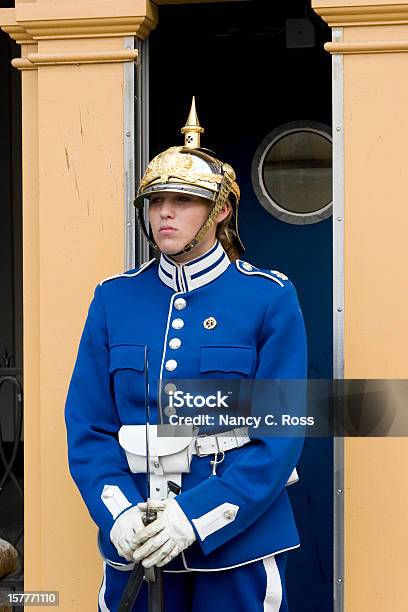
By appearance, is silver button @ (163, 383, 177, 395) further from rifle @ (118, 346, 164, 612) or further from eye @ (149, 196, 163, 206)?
eye @ (149, 196, 163, 206)

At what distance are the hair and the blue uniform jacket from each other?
0.16 ft

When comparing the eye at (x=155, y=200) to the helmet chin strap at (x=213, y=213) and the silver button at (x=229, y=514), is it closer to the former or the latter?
the helmet chin strap at (x=213, y=213)

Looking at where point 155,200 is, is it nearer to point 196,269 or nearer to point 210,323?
point 196,269

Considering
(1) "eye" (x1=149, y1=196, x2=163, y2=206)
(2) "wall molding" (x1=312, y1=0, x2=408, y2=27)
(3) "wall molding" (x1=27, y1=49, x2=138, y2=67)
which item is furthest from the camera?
(3) "wall molding" (x1=27, y1=49, x2=138, y2=67)

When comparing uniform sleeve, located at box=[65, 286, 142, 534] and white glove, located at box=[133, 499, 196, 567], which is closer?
white glove, located at box=[133, 499, 196, 567]

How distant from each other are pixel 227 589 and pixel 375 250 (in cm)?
114

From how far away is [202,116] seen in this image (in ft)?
18.9

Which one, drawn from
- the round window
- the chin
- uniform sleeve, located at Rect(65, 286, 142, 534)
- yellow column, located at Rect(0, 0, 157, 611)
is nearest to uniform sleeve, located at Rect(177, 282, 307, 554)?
uniform sleeve, located at Rect(65, 286, 142, 534)

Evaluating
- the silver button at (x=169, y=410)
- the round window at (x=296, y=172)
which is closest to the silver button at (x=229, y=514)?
the silver button at (x=169, y=410)

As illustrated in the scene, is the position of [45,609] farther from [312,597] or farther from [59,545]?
[312,597]

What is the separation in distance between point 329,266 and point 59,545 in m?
1.58

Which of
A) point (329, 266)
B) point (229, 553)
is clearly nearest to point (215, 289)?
point (229, 553)

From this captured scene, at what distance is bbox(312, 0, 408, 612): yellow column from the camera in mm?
4500

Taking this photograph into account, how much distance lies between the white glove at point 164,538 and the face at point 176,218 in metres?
0.75
